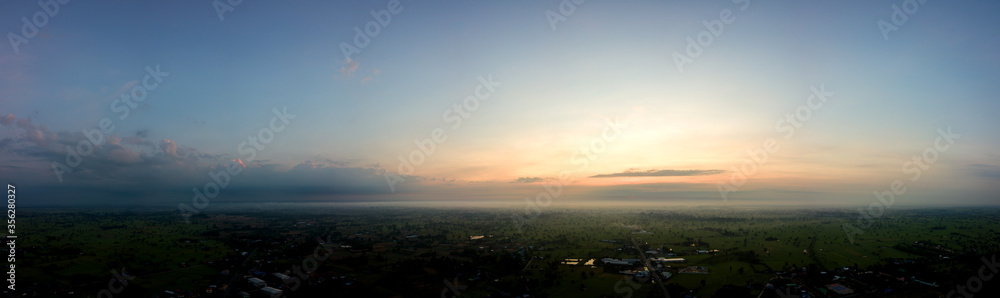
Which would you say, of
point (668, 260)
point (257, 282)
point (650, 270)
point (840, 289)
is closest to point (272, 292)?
point (257, 282)

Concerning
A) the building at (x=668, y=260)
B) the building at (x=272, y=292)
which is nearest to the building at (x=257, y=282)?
the building at (x=272, y=292)

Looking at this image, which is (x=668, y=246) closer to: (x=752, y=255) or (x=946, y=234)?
(x=752, y=255)

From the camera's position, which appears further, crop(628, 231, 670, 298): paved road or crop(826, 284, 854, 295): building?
crop(628, 231, 670, 298): paved road

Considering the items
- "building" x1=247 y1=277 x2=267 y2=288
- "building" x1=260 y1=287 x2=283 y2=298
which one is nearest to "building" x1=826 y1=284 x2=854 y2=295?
"building" x1=260 y1=287 x2=283 y2=298

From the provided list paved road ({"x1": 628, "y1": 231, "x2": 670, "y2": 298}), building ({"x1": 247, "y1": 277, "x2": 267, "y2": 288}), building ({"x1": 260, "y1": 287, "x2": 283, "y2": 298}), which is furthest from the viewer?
building ({"x1": 247, "y1": 277, "x2": 267, "y2": 288})

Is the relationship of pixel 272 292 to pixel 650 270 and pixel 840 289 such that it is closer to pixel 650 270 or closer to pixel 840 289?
pixel 650 270

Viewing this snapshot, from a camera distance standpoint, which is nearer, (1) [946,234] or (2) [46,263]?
(2) [46,263]

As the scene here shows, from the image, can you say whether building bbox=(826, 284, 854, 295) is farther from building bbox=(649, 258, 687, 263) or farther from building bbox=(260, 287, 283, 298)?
building bbox=(260, 287, 283, 298)

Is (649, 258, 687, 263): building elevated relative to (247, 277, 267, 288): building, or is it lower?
lower

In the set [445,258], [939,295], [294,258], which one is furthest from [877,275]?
[294,258]

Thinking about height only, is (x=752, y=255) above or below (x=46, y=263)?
below

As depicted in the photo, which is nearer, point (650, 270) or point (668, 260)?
point (650, 270)
